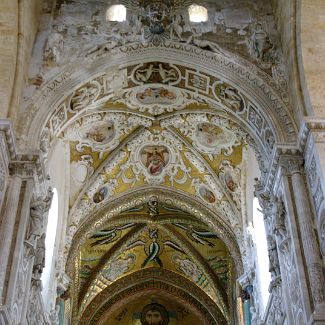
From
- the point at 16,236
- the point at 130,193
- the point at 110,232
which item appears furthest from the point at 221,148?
the point at 16,236

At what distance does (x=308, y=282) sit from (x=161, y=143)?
23.4 ft

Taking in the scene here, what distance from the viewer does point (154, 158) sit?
16.6 m

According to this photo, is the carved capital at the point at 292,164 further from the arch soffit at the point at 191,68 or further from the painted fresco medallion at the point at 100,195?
the painted fresco medallion at the point at 100,195

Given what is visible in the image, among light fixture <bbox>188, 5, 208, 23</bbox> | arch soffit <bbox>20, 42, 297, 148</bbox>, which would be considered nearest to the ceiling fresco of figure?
arch soffit <bbox>20, 42, 297, 148</bbox>

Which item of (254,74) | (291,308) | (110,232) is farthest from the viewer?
(110,232)

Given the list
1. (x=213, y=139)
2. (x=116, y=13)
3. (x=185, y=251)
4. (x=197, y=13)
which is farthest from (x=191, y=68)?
(x=185, y=251)

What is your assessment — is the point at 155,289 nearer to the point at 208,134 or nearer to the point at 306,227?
the point at 208,134

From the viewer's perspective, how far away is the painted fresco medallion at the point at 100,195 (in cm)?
1650

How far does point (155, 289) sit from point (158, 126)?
8278 mm

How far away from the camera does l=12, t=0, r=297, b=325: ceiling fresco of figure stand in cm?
1306

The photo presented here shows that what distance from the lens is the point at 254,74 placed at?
13.0m

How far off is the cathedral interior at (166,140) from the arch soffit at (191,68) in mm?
30

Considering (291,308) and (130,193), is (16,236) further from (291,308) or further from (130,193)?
(130,193)

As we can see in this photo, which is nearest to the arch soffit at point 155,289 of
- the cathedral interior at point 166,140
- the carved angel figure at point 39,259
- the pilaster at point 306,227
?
the cathedral interior at point 166,140
